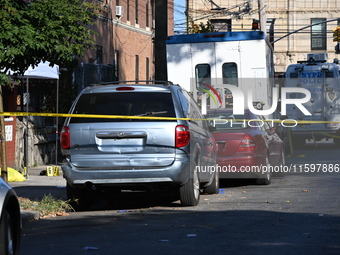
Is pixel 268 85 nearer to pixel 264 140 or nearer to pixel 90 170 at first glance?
pixel 264 140

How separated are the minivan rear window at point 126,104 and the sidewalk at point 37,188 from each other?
5.72 ft

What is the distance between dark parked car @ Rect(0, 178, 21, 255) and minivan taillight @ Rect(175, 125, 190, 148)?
4.59 metres

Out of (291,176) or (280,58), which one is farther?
(280,58)

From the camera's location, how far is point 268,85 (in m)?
20.4

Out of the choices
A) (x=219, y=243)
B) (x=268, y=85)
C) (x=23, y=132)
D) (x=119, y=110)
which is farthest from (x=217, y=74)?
(x=219, y=243)

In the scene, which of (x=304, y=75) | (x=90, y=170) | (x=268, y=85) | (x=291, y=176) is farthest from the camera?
(x=304, y=75)

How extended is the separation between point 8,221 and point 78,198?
524 cm

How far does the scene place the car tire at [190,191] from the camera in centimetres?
1177

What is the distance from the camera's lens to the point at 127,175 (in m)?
11.3

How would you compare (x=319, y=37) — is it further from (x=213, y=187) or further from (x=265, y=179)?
(x=213, y=187)

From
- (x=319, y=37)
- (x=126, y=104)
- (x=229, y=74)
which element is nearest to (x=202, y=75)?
(x=229, y=74)

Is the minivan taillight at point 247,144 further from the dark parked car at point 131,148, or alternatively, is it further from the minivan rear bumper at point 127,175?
the minivan rear bumper at point 127,175

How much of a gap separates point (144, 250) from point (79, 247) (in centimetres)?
74

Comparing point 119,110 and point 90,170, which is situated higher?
point 119,110
